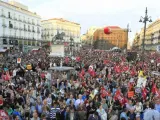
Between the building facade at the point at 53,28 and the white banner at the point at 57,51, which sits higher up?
the building facade at the point at 53,28

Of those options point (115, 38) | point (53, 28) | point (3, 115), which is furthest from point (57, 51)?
point (115, 38)

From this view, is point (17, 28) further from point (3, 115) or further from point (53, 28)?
point (3, 115)

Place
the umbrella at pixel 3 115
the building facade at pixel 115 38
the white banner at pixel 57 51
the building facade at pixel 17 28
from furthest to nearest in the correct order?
1. the building facade at pixel 115 38
2. the building facade at pixel 17 28
3. the white banner at pixel 57 51
4. the umbrella at pixel 3 115

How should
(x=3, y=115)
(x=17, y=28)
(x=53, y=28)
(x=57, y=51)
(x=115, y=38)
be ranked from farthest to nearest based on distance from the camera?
(x=115, y=38)
(x=53, y=28)
(x=17, y=28)
(x=57, y=51)
(x=3, y=115)

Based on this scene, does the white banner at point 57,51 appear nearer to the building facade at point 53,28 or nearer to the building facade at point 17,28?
the building facade at point 17,28

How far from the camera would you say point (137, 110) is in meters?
9.27

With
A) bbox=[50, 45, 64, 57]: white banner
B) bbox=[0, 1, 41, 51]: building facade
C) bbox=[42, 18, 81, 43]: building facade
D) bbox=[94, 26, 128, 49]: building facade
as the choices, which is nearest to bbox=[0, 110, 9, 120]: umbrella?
bbox=[50, 45, 64, 57]: white banner

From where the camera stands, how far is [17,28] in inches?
2547

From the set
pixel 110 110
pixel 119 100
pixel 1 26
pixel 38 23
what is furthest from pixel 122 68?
pixel 38 23

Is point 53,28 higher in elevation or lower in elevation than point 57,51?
higher

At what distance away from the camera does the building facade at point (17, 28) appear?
58844 millimetres

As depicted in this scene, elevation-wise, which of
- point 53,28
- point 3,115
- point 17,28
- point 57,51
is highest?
point 53,28

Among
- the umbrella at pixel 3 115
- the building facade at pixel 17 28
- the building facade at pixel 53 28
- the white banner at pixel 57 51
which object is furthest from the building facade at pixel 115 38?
the umbrella at pixel 3 115

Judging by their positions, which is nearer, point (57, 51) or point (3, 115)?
point (3, 115)
